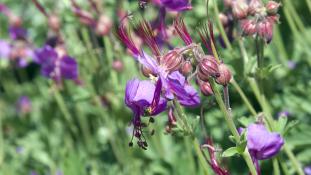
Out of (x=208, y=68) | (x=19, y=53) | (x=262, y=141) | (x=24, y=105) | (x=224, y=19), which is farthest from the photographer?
(x=24, y=105)

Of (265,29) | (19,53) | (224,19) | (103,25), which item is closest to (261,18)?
(265,29)

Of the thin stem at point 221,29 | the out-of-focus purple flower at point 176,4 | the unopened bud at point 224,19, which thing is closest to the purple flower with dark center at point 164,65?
the out-of-focus purple flower at point 176,4

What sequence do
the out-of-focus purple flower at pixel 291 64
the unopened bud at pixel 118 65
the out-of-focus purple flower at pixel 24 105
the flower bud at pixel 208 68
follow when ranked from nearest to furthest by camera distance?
1. the flower bud at pixel 208 68
2. the unopened bud at pixel 118 65
3. the out-of-focus purple flower at pixel 291 64
4. the out-of-focus purple flower at pixel 24 105

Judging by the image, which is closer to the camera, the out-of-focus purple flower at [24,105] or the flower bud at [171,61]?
the flower bud at [171,61]

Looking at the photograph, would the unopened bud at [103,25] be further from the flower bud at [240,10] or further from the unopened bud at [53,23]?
the flower bud at [240,10]

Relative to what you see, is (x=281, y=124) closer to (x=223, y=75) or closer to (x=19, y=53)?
(x=223, y=75)

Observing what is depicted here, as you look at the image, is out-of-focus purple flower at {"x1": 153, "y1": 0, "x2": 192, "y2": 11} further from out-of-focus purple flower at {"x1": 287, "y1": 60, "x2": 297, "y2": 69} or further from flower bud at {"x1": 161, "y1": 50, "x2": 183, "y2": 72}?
out-of-focus purple flower at {"x1": 287, "y1": 60, "x2": 297, "y2": 69}

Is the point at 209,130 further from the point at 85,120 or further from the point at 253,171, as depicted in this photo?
the point at 253,171
